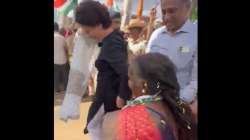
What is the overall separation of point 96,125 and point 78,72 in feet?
0.81

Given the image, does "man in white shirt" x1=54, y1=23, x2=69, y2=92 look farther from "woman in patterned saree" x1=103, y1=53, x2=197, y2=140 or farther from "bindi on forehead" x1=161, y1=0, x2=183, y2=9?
"bindi on forehead" x1=161, y1=0, x2=183, y2=9

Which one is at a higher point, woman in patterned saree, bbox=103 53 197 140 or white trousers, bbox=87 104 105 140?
woman in patterned saree, bbox=103 53 197 140

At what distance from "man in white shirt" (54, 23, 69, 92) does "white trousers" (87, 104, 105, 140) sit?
0.19 meters

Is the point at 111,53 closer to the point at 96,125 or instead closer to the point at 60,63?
the point at 60,63

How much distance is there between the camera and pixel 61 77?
78.1 inches

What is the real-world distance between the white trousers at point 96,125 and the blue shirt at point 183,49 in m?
0.36

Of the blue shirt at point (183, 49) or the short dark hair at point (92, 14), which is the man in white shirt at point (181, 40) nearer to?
the blue shirt at point (183, 49)

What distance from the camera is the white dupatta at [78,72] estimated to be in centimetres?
201

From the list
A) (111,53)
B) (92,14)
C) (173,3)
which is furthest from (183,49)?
(92,14)

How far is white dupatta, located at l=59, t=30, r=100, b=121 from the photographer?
201cm

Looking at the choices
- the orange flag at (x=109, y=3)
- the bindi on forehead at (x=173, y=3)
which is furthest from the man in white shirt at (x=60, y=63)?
the bindi on forehead at (x=173, y=3)

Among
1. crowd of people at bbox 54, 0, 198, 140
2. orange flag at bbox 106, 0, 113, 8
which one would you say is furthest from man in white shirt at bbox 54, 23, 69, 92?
orange flag at bbox 106, 0, 113, 8
